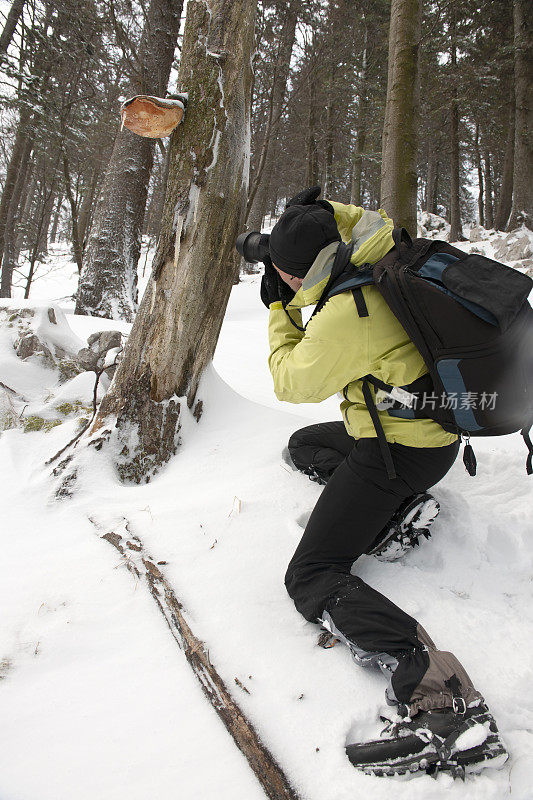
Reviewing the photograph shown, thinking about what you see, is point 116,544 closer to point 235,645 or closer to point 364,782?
point 235,645

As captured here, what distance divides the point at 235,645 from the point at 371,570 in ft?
2.26

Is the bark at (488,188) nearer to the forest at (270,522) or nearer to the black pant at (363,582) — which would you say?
the forest at (270,522)

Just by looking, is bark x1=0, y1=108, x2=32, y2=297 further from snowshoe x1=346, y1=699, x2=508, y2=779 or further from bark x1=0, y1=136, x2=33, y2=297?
snowshoe x1=346, y1=699, x2=508, y2=779

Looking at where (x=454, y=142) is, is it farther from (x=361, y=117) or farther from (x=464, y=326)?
(x=464, y=326)

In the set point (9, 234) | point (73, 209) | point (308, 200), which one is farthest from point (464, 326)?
point (9, 234)

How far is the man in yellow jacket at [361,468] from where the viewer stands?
4.63 ft

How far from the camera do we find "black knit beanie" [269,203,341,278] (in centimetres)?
167

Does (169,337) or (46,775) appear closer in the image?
(46,775)

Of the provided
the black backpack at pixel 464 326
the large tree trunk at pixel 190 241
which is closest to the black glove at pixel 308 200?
the black backpack at pixel 464 326

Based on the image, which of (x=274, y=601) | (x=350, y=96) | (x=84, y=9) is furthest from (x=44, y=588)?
(x=350, y=96)

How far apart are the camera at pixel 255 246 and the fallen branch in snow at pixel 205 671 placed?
138cm

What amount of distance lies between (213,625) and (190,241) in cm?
199

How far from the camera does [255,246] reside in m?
2.03

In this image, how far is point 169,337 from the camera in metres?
2.58
